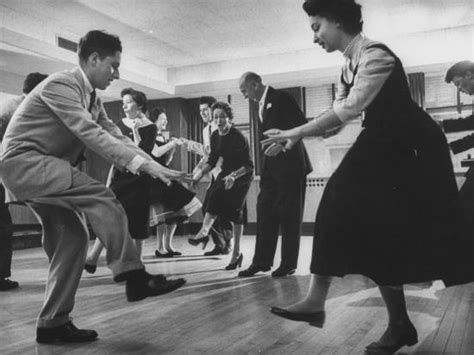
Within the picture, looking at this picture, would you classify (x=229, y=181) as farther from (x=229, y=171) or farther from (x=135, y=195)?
(x=135, y=195)

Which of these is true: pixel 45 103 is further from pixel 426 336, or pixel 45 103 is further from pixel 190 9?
pixel 190 9

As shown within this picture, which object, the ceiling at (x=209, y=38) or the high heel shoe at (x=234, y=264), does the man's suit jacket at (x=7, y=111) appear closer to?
the high heel shoe at (x=234, y=264)

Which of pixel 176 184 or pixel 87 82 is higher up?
pixel 87 82

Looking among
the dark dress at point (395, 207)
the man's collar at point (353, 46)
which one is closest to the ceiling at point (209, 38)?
the man's collar at point (353, 46)

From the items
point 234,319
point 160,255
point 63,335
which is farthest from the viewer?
point 160,255

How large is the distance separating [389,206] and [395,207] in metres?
0.02

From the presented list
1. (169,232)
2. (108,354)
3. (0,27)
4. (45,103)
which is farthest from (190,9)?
(108,354)

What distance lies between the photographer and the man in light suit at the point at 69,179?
1.92 m

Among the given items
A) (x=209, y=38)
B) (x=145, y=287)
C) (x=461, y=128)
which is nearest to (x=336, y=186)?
(x=145, y=287)

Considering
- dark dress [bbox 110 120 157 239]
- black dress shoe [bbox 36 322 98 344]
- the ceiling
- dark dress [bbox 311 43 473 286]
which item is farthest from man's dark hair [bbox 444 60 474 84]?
the ceiling

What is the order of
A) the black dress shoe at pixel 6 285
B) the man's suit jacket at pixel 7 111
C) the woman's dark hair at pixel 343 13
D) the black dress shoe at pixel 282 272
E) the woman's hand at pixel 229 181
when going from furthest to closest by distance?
the woman's hand at pixel 229 181
the black dress shoe at pixel 282 272
the black dress shoe at pixel 6 285
the man's suit jacket at pixel 7 111
the woman's dark hair at pixel 343 13

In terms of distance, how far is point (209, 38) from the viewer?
766 centimetres

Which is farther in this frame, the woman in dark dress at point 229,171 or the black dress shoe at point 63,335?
the woman in dark dress at point 229,171

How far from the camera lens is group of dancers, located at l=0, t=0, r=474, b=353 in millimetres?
1699
